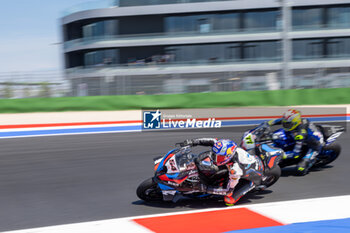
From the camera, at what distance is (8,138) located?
1477cm

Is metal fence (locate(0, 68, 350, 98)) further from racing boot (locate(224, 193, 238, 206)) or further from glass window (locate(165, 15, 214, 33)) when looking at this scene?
glass window (locate(165, 15, 214, 33))

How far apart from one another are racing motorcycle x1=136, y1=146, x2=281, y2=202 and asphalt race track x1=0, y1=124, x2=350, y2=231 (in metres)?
0.21

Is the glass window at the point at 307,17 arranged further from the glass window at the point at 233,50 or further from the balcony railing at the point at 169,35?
the glass window at the point at 233,50

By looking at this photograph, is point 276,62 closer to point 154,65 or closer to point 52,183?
point 154,65

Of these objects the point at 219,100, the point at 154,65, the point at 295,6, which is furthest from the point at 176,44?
the point at 219,100

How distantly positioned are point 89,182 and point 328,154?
16.7ft

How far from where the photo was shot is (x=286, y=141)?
8.45m

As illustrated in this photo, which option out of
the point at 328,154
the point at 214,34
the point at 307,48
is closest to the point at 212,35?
the point at 214,34

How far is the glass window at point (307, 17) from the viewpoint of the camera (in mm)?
36500

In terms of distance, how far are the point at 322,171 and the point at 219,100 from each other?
1016 cm

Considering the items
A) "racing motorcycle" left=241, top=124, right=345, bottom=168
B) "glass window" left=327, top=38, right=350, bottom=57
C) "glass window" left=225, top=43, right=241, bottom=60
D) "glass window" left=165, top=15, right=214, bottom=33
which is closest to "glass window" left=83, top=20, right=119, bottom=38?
"glass window" left=165, top=15, right=214, bottom=33

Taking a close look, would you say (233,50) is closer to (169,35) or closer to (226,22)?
(226,22)

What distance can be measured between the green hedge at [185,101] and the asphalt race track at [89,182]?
452cm

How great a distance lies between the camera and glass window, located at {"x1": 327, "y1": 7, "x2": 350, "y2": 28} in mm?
36250
